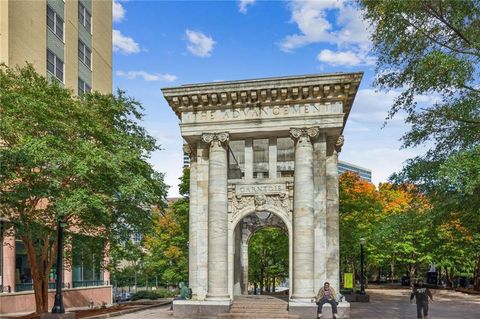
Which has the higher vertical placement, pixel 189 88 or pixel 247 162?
pixel 189 88

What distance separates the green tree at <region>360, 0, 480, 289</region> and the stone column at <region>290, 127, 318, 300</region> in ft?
12.8

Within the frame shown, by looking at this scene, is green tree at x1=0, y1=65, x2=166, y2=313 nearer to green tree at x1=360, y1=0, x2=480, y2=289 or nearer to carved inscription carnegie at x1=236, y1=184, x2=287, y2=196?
carved inscription carnegie at x1=236, y1=184, x2=287, y2=196

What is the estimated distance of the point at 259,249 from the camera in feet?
135

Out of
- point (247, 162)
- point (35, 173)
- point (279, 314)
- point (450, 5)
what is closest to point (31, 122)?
point (35, 173)

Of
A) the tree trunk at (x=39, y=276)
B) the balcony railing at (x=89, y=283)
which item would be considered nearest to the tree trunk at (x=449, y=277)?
the balcony railing at (x=89, y=283)

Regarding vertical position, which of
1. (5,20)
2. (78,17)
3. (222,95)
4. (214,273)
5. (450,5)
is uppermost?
(78,17)

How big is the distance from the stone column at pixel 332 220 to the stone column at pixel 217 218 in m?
4.82

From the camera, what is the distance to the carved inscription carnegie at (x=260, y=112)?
22609 millimetres

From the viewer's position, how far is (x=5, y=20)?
32.0m

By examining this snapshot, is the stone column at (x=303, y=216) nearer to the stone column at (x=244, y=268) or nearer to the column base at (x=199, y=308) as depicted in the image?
the column base at (x=199, y=308)

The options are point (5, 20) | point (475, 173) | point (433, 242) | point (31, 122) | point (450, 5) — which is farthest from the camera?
point (433, 242)

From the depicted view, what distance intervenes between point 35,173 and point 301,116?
38.5 feet

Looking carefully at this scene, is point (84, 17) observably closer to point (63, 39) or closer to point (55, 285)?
point (63, 39)

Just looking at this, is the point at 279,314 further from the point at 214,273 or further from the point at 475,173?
the point at 475,173
